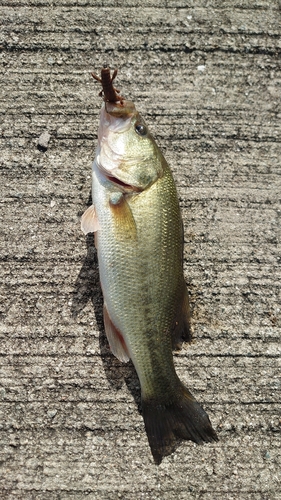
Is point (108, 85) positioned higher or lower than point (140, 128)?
higher

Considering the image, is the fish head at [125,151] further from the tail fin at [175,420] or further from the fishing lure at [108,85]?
the tail fin at [175,420]

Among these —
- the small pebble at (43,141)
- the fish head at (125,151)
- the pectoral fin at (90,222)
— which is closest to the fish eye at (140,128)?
the fish head at (125,151)

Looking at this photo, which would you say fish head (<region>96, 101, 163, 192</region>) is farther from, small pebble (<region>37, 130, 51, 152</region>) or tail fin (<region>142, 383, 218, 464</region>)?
tail fin (<region>142, 383, 218, 464</region>)

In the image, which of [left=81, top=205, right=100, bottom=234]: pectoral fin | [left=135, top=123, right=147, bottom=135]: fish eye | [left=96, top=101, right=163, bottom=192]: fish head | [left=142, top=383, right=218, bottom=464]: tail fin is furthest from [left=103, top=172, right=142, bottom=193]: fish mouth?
[left=142, top=383, right=218, bottom=464]: tail fin

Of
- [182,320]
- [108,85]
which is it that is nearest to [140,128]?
[108,85]

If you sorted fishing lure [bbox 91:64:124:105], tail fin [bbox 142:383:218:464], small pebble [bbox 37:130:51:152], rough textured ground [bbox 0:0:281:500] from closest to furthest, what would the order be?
fishing lure [bbox 91:64:124:105], tail fin [bbox 142:383:218:464], rough textured ground [bbox 0:0:281:500], small pebble [bbox 37:130:51:152]

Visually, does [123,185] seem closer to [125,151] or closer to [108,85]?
[125,151]

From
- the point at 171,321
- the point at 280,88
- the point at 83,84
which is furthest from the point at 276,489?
the point at 83,84
